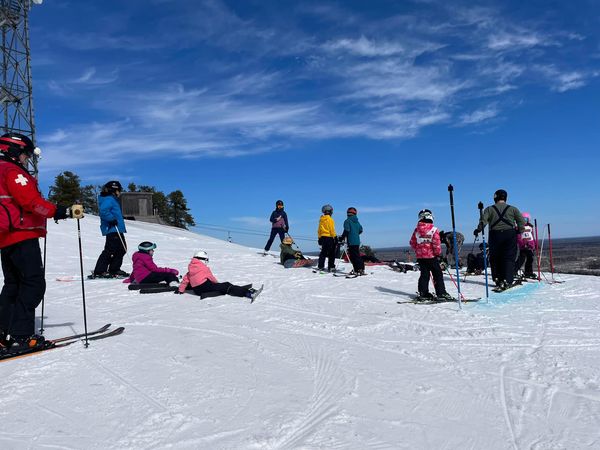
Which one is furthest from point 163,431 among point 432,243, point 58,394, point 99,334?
point 432,243

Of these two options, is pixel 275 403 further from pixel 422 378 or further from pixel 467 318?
pixel 467 318

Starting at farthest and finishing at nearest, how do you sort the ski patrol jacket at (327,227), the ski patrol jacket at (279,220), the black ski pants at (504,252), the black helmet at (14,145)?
the ski patrol jacket at (279,220), the ski patrol jacket at (327,227), the black ski pants at (504,252), the black helmet at (14,145)

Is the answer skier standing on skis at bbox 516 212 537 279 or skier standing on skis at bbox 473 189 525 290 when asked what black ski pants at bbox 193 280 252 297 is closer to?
skier standing on skis at bbox 473 189 525 290

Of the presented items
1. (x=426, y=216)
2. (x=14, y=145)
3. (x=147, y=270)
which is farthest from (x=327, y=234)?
(x=14, y=145)

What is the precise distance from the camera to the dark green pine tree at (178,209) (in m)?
59.2

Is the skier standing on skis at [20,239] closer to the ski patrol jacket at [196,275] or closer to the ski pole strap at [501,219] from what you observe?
the ski patrol jacket at [196,275]

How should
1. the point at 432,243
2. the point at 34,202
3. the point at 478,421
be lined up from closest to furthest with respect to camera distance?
the point at 478,421 < the point at 34,202 < the point at 432,243

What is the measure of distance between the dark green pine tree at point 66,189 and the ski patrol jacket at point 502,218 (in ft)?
161

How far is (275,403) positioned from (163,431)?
87 centimetres

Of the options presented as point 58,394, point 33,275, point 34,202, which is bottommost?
point 58,394

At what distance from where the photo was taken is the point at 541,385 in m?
3.77

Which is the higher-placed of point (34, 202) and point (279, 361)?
point (34, 202)

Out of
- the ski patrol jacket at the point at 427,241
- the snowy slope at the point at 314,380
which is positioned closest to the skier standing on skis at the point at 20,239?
the snowy slope at the point at 314,380

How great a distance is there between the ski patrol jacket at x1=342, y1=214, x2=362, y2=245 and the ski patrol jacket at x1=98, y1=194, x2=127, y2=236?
575 cm
